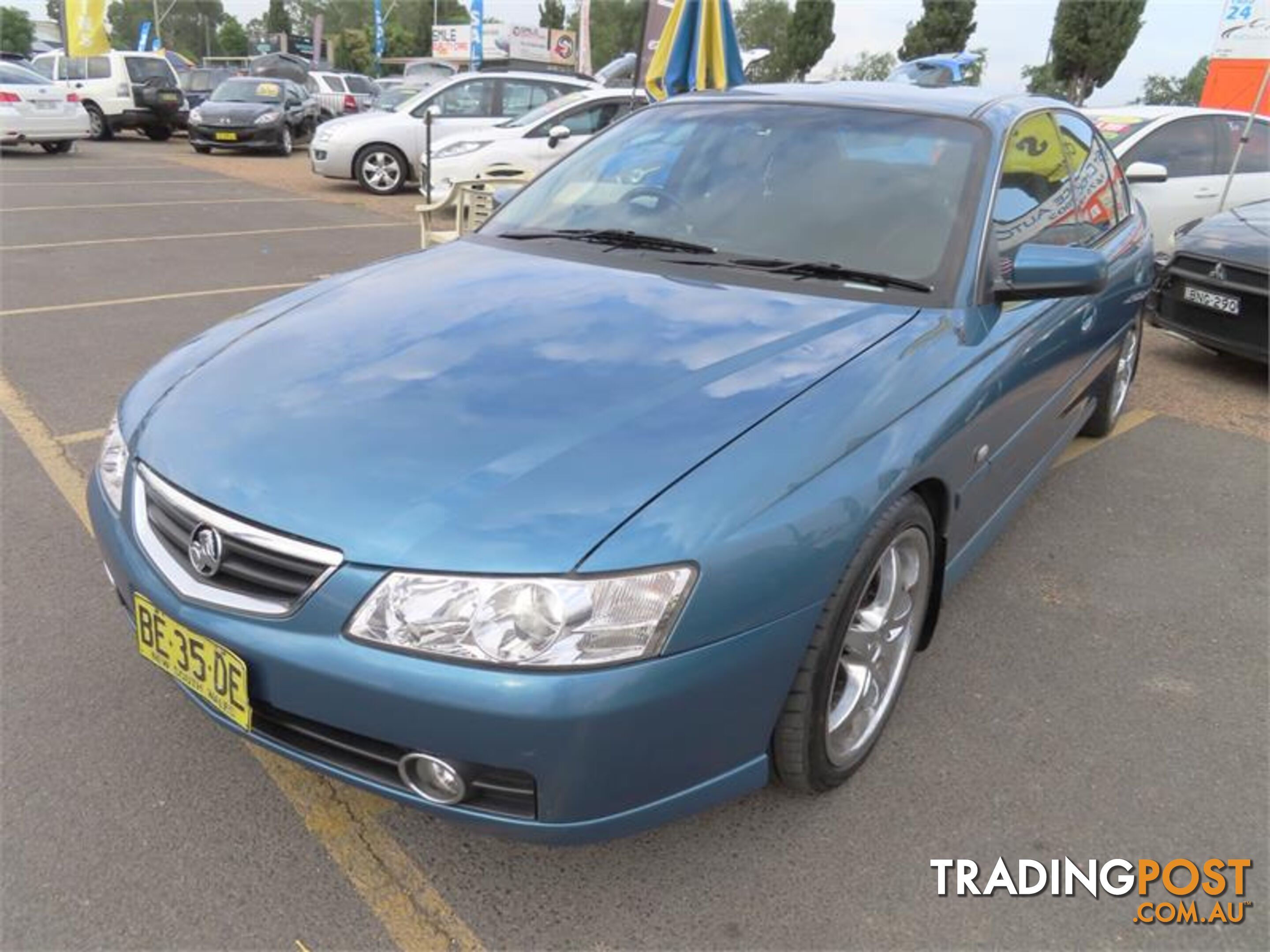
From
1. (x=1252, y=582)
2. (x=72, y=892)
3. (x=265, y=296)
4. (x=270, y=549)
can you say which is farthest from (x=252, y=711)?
(x=265, y=296)

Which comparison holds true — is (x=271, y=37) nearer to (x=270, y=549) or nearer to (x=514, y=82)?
(x=514, y=82)

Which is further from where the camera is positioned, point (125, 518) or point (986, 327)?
point (986, 327)

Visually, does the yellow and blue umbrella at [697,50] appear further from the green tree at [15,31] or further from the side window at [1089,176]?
the green tree at [15,31]

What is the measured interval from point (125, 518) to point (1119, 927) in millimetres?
2296

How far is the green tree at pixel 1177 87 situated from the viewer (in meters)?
43.3

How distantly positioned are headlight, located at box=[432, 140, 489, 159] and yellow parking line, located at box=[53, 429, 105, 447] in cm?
788

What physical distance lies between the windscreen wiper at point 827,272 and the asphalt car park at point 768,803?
113cm

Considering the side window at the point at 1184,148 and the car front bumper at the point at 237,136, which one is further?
the car front bumper at the point at 237,136

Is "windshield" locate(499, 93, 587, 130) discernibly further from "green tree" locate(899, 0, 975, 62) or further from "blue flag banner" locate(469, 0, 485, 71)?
"green tree" locate(899, 0, 975, 62)

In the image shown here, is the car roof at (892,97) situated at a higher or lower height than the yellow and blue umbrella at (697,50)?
lower

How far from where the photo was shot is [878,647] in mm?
2361

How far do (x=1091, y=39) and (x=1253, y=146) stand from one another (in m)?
30.5

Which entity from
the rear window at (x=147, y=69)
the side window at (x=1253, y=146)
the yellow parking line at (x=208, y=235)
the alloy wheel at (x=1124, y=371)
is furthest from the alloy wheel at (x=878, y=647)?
the rear window at (x=147, y=69)

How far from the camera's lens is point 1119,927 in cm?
199
